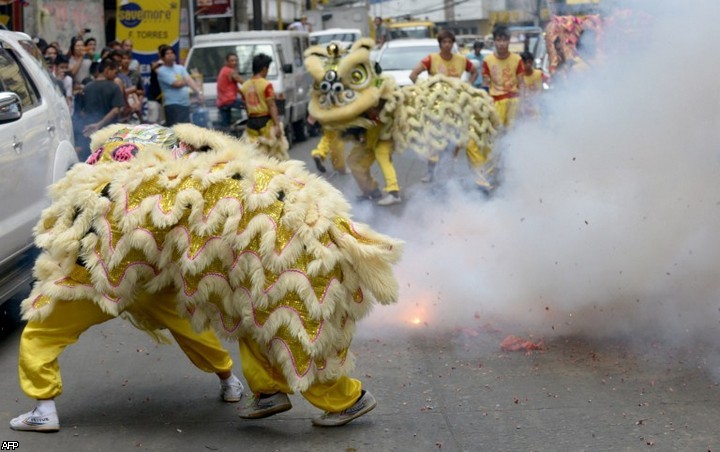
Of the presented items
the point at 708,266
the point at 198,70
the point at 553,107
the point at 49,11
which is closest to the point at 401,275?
the point at 553,107

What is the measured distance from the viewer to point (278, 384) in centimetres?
477

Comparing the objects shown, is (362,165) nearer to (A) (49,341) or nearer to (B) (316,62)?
(B) (316,62)

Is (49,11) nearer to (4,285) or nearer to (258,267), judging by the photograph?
(4,285)

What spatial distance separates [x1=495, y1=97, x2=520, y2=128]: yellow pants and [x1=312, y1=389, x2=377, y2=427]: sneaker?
313 inches

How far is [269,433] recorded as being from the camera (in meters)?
4.90

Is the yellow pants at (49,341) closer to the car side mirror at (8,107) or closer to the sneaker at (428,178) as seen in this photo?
the car side mirror at (8,107)

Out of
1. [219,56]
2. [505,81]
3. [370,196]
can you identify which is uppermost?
[219,56]

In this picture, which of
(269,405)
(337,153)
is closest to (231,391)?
(269,405)

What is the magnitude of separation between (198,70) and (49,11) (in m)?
3.65

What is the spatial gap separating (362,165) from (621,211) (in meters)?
Result: 5.88

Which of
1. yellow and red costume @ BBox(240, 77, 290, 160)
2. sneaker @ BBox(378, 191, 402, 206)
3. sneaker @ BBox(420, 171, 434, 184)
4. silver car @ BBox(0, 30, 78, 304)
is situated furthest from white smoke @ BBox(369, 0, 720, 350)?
yellow and red costume @ BBox(240, 77, 290, 160)

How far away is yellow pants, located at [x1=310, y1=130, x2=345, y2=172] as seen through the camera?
12.0m

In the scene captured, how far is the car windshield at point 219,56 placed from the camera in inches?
746

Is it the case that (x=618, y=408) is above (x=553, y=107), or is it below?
below
